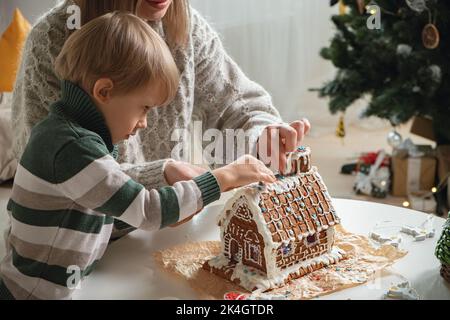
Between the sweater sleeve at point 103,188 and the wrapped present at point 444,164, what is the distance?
77.2 inches

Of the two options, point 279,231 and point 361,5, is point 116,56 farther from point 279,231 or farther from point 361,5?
point 361,5

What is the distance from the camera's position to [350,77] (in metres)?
2.90

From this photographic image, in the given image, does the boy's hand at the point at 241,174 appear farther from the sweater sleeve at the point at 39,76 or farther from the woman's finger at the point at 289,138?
the sweater sleeve at the point at 39,76

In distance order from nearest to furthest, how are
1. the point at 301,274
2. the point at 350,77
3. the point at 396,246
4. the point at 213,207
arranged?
the point at 301,274 → the point at 396,246 → the point at 213,207 → the point at 350,77

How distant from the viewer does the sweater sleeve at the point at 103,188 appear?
3.62 feet

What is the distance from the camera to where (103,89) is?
3.75 feet

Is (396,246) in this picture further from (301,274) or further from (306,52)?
(306,52)

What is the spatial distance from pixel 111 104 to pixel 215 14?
8.12 ft

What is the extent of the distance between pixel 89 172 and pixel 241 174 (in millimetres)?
276

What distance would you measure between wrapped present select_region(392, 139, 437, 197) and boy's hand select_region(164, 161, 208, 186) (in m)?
1.85

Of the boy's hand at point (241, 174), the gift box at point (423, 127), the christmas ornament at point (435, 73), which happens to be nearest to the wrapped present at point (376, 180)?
the gift box at point (423, 127)

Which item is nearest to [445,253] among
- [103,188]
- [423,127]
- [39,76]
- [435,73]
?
[103,188]

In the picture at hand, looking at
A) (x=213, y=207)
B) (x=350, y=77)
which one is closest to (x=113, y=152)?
(x=213, y=207)
